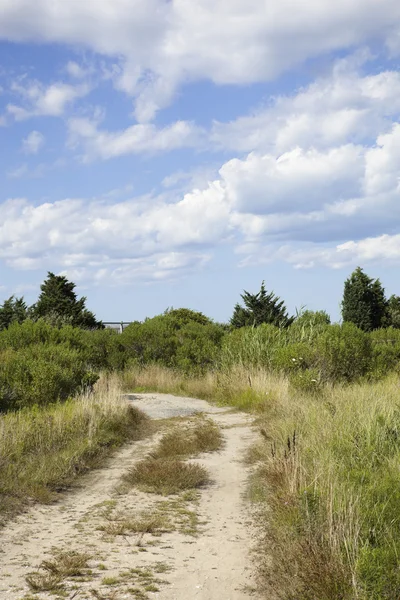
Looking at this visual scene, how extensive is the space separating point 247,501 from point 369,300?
1273 inches

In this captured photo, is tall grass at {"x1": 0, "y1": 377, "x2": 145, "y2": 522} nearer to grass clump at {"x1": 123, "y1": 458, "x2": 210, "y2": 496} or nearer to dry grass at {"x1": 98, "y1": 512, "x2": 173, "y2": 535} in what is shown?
grass clump at {"x1": 123, "y1": 458, "x2": 210, "y2": 496}

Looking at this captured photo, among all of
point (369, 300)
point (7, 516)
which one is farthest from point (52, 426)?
point (369, 300)

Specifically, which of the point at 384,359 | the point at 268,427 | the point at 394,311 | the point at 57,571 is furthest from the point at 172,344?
the point at 394,311

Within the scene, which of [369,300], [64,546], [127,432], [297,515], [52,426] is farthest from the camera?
[369,300]

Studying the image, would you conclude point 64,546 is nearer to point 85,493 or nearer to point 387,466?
point 85,493

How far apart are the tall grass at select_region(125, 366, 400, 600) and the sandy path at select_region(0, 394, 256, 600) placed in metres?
0.32

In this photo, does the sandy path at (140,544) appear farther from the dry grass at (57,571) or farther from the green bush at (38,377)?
the green bush at (38,377)

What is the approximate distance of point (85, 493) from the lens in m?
8.75

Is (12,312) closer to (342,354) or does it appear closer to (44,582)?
(342,354)

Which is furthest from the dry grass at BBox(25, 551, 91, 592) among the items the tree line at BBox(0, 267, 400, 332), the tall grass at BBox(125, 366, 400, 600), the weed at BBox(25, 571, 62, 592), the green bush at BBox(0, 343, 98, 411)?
the tree line at BBox(0, 267, 400, 332)

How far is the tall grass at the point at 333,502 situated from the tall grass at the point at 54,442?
255cm

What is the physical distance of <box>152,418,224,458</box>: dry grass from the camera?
10898 millimetres

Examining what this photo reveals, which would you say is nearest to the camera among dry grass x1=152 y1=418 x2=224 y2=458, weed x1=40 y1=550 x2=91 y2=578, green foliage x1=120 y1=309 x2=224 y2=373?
weed x1=40 y1=550 x2=91 y2=578

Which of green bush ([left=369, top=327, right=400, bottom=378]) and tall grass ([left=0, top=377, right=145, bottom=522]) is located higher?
green bush ([left=369, top=327, right=400, bottom=378])
